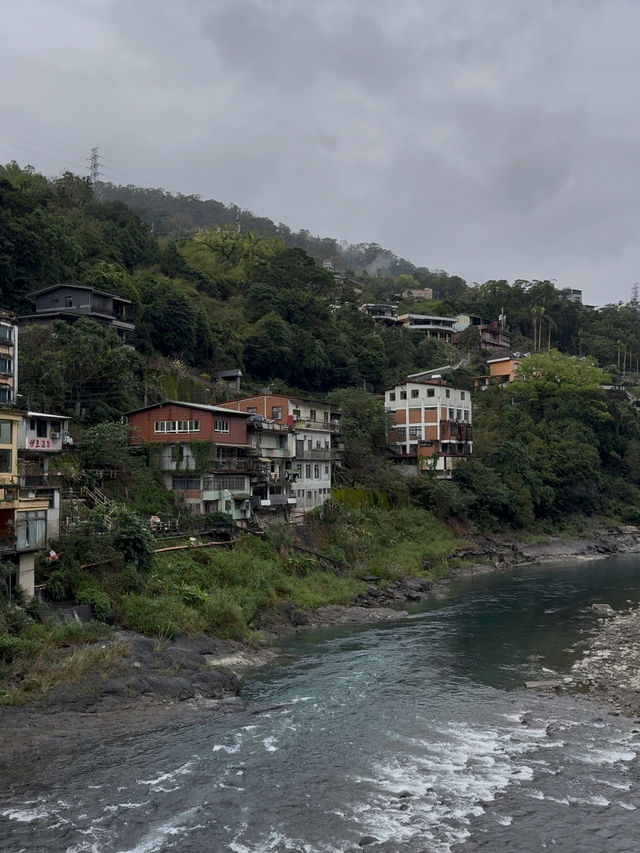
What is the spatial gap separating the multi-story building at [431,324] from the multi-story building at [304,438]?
5093 cm

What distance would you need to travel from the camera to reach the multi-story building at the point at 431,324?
98062mm

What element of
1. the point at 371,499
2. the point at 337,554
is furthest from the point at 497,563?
the point at 337,554

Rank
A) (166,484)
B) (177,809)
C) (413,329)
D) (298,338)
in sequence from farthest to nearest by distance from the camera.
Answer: (413,329)
(298,338)
(166,484)
(177,809)

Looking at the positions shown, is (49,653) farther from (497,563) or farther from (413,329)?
(413,329)

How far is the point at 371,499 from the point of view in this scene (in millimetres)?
51469

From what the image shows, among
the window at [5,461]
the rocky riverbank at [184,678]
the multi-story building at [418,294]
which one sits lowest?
the rocky riverbank at [184,678]

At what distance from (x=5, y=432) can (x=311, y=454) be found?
2410 centimetres

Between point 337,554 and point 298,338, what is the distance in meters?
33.6

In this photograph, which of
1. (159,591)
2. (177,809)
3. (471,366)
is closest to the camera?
(177,809)

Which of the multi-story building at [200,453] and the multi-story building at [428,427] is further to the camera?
the multi-story building at [428,427]

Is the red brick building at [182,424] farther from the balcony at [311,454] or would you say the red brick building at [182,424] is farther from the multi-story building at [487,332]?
the multi-story building at [487,332]

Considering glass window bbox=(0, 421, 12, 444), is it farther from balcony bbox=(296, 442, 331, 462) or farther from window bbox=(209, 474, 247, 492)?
balcony bbox=(296, 442, 331, 462)

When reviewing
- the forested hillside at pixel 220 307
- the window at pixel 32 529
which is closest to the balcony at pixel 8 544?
the window at pixel 32 529

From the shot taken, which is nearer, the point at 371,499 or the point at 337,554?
the point at 337,554
